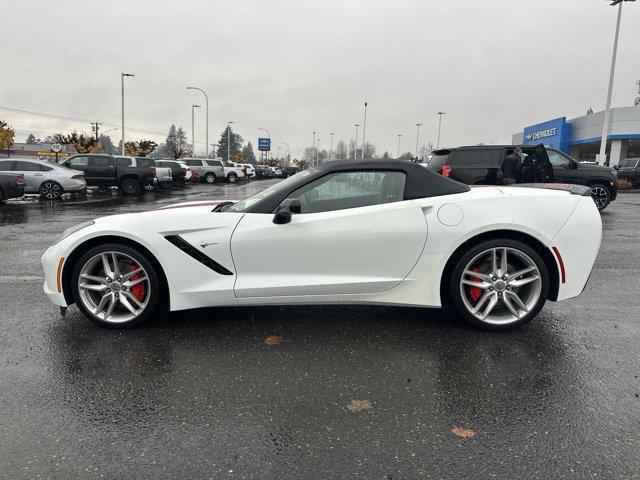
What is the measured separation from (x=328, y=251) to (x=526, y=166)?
372 inches

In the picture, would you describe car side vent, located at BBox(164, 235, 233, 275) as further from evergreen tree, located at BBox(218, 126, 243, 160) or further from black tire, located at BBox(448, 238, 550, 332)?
evergreen tree, located at BBox(218, 126, 243, 160)

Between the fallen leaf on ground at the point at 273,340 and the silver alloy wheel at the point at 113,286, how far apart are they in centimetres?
103

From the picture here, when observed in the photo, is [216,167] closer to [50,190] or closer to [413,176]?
[50,190]

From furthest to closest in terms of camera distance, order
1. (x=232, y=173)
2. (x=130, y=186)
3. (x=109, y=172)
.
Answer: (x=232, y=173) < (x=130, y=186) < (x=109, y=172)

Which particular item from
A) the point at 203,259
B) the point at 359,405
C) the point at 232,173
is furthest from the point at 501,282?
the point at 232,173

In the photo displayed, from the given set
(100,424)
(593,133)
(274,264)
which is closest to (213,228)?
(274,264)

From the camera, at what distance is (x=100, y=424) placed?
243 centimetres

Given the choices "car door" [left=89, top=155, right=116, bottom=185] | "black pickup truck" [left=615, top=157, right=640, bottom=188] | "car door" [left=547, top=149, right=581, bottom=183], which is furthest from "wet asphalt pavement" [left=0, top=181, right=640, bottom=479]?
"black pickup truck" [left=615, top=157, right=640, bottom=188]

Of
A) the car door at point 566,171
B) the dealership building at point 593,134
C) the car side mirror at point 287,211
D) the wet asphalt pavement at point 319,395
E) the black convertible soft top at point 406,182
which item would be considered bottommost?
the wet asphalt pavement at point 319,395

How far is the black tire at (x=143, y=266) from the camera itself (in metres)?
3.61

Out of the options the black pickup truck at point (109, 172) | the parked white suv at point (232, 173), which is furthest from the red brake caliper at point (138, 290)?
the parked white suv at point (232, 173)

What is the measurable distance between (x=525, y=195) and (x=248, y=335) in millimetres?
2505

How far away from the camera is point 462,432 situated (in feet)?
7.78

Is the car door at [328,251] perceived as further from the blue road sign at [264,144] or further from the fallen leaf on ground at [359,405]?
the blue road sign at [264,144]
